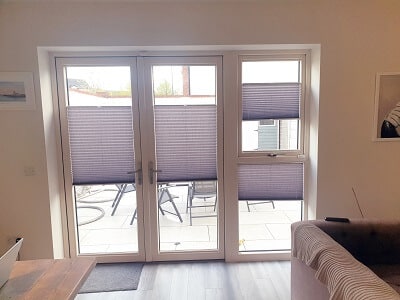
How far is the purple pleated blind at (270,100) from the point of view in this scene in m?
2.91

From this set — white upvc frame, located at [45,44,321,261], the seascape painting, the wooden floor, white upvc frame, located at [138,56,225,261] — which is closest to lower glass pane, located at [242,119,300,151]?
white upvc frame, located at [45,44,321,261]

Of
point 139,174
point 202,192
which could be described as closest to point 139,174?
point 139,174

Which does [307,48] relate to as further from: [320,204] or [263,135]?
[320,204]

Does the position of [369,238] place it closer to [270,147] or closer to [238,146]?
[270,147]

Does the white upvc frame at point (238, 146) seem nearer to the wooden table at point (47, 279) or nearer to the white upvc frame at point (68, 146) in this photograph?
the white upvc frame at point (68, 146)

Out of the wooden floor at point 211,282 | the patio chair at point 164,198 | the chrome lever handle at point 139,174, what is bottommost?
the wooden floor at point 211,282

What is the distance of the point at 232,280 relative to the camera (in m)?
2.74

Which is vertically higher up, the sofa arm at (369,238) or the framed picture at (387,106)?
the framed picture at (387,106)

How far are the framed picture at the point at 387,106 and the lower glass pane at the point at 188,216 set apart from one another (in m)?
1.71

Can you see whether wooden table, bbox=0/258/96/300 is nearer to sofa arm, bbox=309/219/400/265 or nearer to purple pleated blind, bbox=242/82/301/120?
sofa arm, bbox=309/219/400/265

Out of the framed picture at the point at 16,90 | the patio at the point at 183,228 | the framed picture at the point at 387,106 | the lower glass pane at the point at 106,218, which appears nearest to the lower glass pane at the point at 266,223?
the patio at the point at 183,228

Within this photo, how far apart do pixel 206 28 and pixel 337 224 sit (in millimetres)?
1985

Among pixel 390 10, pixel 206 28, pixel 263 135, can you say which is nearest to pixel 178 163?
pixel 263 135

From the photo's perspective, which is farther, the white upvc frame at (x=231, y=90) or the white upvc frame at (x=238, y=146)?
the white upvc frame at (x=238, y=146)
